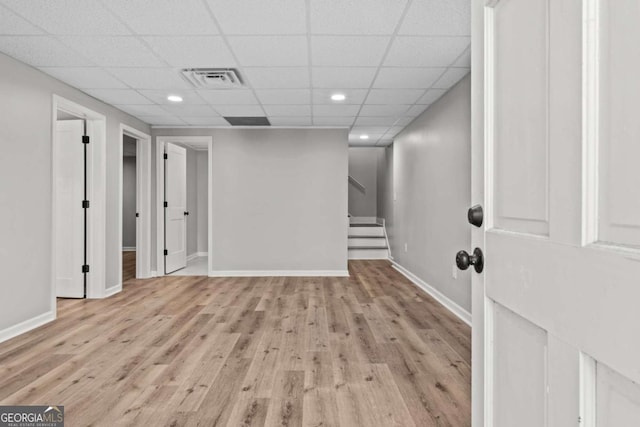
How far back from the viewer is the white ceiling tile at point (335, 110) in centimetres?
436

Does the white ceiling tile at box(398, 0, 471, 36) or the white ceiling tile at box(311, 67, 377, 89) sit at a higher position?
the white ceiling tile at box(398, 0, 471, 36)

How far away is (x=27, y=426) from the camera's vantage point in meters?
1.78

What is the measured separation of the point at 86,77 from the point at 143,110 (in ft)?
3.89

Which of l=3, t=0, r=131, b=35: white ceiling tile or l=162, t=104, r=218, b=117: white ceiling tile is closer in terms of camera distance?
l=3, t=0, r=131, b=35: white ceiling tile

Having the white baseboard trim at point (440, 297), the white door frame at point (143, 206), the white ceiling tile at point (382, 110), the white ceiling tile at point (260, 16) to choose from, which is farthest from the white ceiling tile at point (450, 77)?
the white door frame at point (143, 206)

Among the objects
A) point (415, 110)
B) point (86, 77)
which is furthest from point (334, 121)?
point (86, 77)

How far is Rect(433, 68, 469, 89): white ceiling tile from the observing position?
3.25 meters

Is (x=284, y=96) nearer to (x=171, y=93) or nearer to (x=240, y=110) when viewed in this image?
(x=240, y=110)

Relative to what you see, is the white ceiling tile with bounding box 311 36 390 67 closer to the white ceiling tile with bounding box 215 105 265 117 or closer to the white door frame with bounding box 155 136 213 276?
the white ceiling tile with bounding box 215 105 265 117

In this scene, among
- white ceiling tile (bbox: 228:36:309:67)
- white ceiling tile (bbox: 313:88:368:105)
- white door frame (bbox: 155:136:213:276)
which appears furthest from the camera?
white door frame (bbox: 155:136:213:276)

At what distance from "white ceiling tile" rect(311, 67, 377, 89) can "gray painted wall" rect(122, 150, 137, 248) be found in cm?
672

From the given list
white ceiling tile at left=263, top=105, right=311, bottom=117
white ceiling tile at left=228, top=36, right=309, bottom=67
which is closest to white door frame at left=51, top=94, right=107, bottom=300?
white ceiling tile at left=263, top=105, right=311, bottom=117

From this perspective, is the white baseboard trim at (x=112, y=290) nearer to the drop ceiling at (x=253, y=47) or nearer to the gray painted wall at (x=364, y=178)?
the drop ceiling at (x=253, y=47)

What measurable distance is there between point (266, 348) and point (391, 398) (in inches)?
40.6
